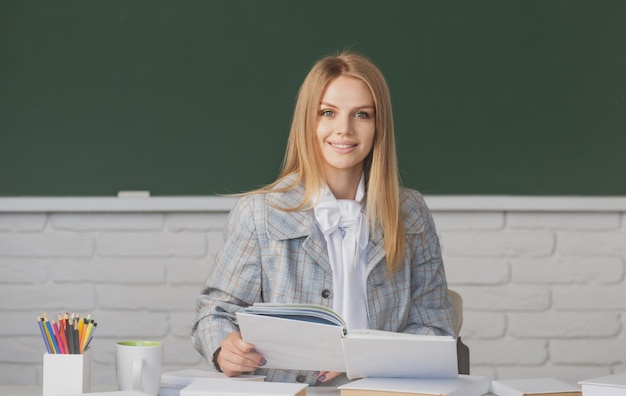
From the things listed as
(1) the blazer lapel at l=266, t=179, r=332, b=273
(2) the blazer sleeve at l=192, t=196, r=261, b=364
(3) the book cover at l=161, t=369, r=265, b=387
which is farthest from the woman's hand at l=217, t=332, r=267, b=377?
(1) the blazer lapel at l=266, t=179, r=332, b=273

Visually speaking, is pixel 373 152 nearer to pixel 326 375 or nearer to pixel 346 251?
pixel 346 251

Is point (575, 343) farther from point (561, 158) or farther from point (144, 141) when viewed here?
point (144, 141)

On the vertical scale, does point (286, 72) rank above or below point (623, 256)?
above

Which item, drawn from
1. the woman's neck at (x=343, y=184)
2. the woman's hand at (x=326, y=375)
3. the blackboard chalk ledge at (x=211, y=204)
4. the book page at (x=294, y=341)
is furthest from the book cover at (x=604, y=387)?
the blackboard chalk ledge at (x=211, y=204)

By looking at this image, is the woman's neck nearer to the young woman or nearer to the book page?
the young woman

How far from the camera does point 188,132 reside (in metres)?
2.59

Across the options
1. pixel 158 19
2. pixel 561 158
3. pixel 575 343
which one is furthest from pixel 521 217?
pixel 158 19

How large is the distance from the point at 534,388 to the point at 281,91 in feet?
4.47

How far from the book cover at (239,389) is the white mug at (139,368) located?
0.07m

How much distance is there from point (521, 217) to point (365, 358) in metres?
1.27

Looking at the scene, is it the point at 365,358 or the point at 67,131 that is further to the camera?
the point at 67,131

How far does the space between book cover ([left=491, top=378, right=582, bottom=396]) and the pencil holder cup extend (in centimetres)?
66

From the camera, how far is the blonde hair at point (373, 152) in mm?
1862

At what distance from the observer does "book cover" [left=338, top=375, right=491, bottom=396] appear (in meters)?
1.34
